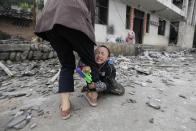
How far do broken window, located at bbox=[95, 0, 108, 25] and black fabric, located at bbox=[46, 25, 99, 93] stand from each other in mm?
7874

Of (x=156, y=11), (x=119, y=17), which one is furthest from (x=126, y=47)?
(x=156, y=11)

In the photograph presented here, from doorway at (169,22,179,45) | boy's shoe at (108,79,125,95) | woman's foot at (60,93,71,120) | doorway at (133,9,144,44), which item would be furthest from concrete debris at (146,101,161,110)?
doorway at (169,22,179,45)

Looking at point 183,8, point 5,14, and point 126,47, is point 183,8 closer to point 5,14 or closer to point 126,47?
point 126,47

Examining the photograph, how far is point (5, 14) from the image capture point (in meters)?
8.80

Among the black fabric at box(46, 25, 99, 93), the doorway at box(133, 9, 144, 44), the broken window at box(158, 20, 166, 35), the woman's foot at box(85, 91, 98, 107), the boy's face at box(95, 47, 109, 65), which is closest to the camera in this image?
the black fabric at box(46, 25, 99, 93)

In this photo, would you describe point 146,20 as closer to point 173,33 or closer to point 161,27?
point 161,27

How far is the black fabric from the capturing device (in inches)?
67.7

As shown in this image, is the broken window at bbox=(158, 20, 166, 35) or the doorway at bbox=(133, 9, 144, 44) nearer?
the doorway at bbox=(133, 9, 144, 44)

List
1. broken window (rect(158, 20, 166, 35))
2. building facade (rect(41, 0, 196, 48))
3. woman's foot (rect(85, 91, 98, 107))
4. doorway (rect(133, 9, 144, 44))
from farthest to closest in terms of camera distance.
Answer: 1. broken window (rect(158, 20, 166, 35))
2. doorway (rect(133, 9, 144, 44))
3. building facade (rect(41, 0, 196, 48))
4. woman's foot (rect(85, 91, 98, 107))

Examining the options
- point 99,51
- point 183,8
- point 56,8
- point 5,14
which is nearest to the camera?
point 56,8

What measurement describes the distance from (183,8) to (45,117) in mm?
18002

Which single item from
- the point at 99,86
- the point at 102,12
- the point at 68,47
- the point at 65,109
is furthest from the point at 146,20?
the point at 65,109

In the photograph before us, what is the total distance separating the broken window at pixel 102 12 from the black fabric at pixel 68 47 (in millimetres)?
7874

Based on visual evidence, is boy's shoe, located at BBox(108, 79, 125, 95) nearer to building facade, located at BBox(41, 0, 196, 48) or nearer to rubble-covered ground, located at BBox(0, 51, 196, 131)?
rubble-covered ground, located at BBox(0, 51, 196, 131)
